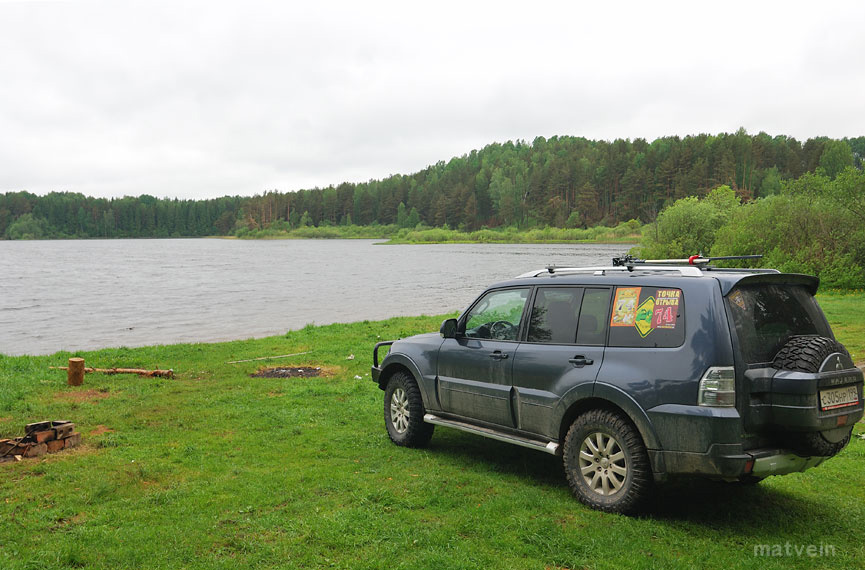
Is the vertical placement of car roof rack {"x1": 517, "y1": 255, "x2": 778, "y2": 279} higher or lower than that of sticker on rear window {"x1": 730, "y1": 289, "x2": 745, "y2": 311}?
higher

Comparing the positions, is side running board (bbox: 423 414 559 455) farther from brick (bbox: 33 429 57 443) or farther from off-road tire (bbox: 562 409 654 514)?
brick (bbox: 33 429 57 443)

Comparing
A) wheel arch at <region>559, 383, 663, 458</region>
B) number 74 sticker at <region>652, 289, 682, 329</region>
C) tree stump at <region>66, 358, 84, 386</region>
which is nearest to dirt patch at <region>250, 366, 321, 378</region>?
tree stump at <region>66, 358, 84, 386</region>

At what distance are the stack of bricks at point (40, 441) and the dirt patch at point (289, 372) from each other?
17.4ft

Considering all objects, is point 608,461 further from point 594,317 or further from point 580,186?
point 580,186

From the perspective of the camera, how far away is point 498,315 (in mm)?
7133

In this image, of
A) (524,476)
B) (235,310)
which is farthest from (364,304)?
(524,476)

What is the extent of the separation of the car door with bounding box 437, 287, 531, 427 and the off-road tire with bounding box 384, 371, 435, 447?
500 mm

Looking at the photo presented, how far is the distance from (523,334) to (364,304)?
28.2 metres

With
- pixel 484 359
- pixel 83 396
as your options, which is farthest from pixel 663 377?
pixel 83 396

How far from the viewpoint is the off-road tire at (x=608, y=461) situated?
5469 mm

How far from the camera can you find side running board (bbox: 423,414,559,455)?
620cm

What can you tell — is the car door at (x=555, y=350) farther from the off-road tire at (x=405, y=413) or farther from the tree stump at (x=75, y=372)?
the tree stump at (x=75, y=372)

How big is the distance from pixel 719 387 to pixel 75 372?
11.4 metres

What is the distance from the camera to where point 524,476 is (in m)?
6.88
